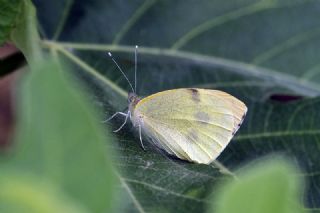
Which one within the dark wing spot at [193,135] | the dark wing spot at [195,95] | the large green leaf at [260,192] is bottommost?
the large green leaf at [260,192]

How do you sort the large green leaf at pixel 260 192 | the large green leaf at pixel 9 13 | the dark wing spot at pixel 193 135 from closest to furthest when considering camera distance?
the large green leaf at pixel 260 192 < the large green leaf at pixel 9 13 < the dark wing spot at pixel 193 135

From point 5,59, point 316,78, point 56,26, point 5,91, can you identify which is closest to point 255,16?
point 316,78

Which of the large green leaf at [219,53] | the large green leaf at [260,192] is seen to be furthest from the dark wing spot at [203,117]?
the large green leaf at [260,192]

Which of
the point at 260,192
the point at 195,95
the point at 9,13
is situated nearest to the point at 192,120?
the point at 195,95

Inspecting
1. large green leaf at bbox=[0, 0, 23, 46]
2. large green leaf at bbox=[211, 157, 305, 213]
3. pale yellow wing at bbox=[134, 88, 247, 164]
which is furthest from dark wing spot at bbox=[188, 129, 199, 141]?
large green leaf at bbox=[211, 157, 305, 213]

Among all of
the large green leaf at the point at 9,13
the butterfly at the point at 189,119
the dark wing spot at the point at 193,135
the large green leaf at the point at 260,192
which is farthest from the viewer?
the dark wing spot at the point at 193,135

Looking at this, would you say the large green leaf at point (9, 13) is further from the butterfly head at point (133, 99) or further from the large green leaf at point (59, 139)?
the large green leaf at point (59, 139)

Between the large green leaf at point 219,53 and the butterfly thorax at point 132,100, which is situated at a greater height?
the large green leaf at point 219,53

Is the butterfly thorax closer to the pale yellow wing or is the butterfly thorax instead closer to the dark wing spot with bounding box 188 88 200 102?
the pale yellow wing
